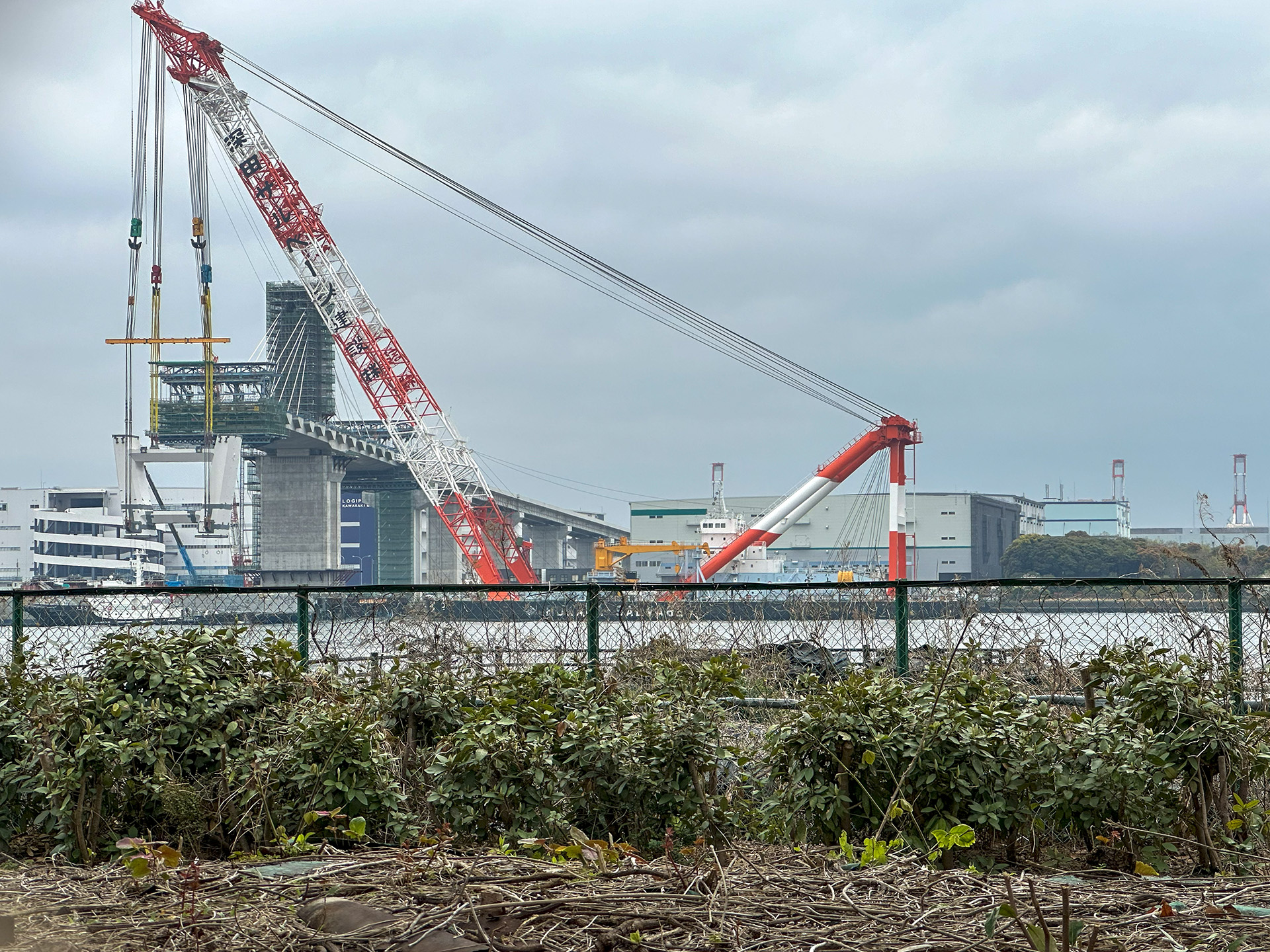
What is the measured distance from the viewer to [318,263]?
43.5 meters

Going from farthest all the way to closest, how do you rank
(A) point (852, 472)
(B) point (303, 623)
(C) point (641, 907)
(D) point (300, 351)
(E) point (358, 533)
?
1. (E) point (358, 533)
2. (D) point (300, 351)
3. (A) point (852, 472)
4. (B) point (303, 623)
5. (C) point (641, 907)

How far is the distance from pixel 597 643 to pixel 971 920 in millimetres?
A: 3944

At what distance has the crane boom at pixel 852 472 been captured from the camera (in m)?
40.3

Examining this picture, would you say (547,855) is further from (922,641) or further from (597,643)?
(922,641)

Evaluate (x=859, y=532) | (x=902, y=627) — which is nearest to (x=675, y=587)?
(x=902, y=627)

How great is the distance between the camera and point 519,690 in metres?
4.57

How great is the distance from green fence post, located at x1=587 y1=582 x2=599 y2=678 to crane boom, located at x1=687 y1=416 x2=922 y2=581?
34191mm

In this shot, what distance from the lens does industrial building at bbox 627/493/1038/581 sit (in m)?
71.7

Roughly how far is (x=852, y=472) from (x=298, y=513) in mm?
43703

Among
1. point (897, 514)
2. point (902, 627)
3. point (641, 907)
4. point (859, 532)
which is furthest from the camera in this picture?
point (859, 532)

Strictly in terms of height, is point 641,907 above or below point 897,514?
below

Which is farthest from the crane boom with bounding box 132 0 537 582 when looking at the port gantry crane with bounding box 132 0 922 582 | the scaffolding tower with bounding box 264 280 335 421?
the scaffolding tower with bounding box 264 280 335 421

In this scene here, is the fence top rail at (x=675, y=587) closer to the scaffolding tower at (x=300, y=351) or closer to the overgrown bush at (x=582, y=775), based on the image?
the overgrown bush at (x=582, y=775)

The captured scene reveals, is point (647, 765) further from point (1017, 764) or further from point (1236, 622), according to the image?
point (1236, 622)
